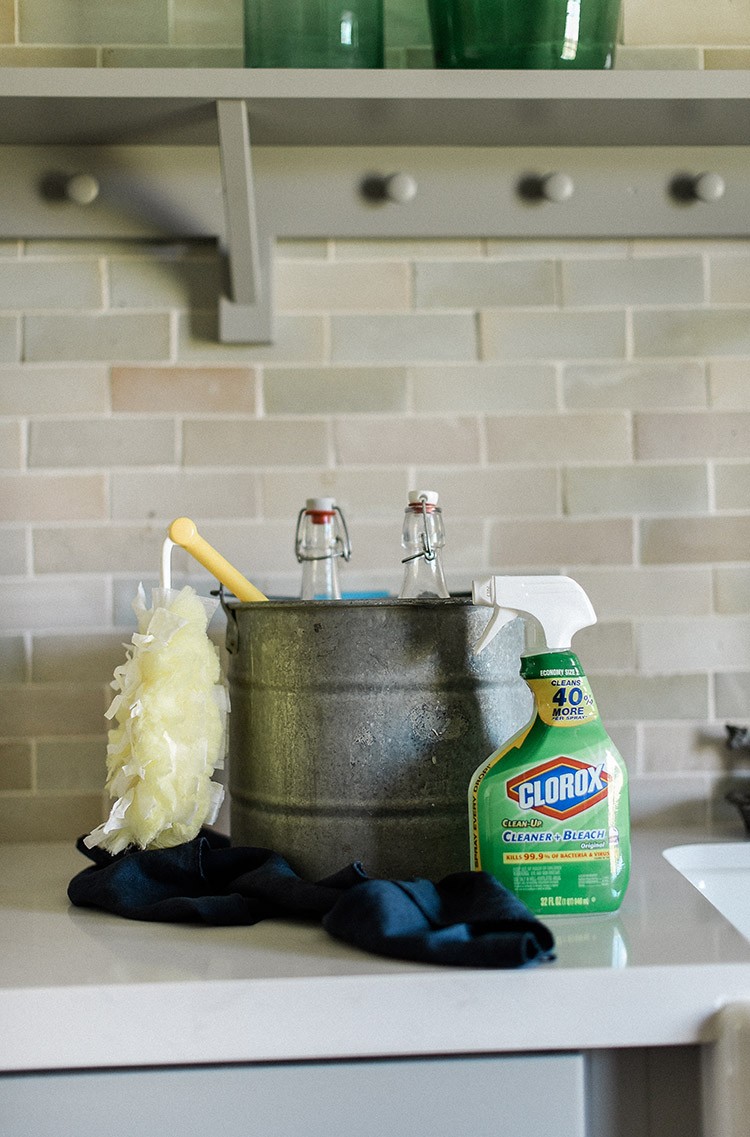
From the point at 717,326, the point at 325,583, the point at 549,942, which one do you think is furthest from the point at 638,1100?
the point at 717,326

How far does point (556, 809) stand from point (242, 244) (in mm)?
694

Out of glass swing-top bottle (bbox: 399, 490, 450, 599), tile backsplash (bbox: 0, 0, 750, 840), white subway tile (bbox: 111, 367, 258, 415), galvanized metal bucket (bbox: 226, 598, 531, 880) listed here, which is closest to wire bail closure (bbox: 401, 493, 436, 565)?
Result: glass swing-top bottle (bbox: 399, 490, 450, 599)

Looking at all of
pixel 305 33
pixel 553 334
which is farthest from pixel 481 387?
pixel 305 33

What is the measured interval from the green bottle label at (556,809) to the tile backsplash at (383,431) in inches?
17.3

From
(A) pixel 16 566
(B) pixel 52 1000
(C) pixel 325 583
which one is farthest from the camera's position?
(A) pixel 16 566

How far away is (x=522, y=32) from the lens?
1104 mm

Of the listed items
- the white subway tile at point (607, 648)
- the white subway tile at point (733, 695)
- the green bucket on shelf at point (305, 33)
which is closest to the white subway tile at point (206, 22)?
the green bucket on shelf at point (305, 33)

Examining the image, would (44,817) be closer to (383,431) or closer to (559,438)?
(383,431)

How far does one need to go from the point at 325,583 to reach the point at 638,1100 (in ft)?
1.85

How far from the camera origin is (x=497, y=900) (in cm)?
77

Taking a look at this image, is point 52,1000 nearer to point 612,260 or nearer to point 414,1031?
point 414,1031

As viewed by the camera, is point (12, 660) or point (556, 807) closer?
point (556, 807)

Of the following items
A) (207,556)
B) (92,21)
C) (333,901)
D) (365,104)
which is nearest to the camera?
(333,901)

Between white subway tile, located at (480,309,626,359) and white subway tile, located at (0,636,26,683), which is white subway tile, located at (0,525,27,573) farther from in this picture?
white subway tile, located at (480,309,626,359)
